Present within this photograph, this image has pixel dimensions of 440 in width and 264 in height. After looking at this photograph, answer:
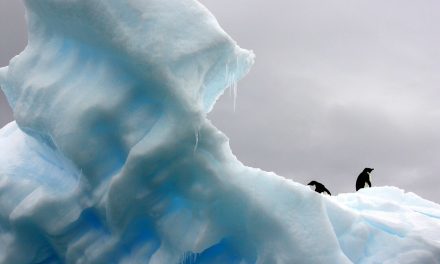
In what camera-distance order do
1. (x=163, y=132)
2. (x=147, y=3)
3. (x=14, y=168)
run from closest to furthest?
(x=163, y=132), (x=147, y=3), (x=14, y=168)

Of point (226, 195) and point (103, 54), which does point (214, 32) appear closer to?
point (103, 54)

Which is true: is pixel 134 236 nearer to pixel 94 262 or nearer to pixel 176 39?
pixel 94 262

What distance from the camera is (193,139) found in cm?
378

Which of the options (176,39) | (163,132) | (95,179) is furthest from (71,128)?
(176,39)

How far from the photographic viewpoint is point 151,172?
152 inches

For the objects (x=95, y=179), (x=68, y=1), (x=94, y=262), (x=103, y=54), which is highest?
(x=68, y=1)

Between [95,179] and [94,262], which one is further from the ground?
[95,179]

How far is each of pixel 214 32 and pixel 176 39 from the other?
0.87 ft

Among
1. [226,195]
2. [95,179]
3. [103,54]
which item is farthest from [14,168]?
[226,195]

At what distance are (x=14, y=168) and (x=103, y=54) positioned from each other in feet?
4.21

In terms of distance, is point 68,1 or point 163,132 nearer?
point 163,132

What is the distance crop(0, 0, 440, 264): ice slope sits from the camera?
383 cm

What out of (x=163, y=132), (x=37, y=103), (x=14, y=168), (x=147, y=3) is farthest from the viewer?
(x=14, y=168)

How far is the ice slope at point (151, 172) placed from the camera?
383 cm
